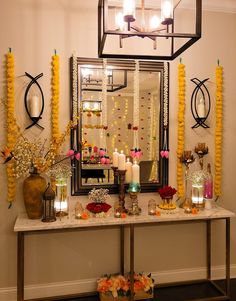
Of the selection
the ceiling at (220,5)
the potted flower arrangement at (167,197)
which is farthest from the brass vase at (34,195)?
the ceiling at (220,5)

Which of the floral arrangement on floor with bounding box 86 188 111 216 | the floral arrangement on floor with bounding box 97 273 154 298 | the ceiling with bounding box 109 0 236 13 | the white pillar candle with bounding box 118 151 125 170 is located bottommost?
the floral arrangement on floor with bounding box 97 273 154 298

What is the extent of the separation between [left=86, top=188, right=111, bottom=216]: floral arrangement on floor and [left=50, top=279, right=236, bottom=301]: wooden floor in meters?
0.89

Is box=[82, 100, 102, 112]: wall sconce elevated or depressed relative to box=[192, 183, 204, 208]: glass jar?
elevated

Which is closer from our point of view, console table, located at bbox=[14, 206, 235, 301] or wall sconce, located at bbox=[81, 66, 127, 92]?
console table, located at bbox=[14, 206, 235, 301]

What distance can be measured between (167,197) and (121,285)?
0.91 metres

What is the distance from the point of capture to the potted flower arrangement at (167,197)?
2.91 m

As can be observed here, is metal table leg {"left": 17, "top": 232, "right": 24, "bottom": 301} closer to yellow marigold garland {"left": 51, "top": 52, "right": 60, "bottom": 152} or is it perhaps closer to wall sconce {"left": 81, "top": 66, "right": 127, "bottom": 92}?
yellow marigold garland {"left": 51, "top": 52, "right": 60, "bottom": 152}

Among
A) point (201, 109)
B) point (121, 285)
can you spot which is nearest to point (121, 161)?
point (201, 109)

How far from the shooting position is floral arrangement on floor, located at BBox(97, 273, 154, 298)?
2.79 metres

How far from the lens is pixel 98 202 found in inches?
111

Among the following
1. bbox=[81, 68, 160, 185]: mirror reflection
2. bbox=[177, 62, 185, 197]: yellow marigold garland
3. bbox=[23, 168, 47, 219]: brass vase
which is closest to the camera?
bbox=[23, 168, 47, 219]: brass vase

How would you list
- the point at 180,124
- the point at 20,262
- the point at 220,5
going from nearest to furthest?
1. the point at 20,262
2. the point at 180,124
3. the point at 220,5

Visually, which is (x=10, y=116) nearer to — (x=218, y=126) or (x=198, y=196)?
(x=198, y=196)

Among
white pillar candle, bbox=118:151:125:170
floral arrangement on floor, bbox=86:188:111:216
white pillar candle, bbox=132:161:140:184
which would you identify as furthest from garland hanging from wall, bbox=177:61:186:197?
floral arrangement on floor, bbox=86:188:111:216
